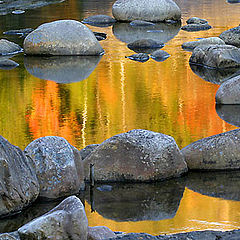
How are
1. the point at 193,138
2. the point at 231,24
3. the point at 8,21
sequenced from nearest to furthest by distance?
the point at 193,138, the point at 231,24, the point at 8,21

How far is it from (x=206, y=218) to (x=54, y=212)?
1352mm

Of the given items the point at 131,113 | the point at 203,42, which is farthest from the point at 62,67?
the point at 131,113

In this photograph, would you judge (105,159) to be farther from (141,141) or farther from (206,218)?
(206,218)

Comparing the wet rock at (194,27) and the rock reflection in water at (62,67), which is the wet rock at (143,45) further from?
the wet rock at (194,27)

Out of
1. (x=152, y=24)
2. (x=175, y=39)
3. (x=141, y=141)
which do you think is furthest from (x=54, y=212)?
(x=152, y=24)

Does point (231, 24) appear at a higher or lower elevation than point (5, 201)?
lower

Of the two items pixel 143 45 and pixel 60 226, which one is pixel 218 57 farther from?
pixel 60 226

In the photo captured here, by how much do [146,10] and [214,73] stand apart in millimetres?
7767

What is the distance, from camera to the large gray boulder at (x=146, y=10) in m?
19.5

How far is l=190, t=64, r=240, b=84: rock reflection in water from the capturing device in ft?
38.4

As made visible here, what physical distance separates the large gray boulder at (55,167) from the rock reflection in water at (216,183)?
112cm

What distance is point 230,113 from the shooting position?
352 inches

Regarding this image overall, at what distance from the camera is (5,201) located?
5.55m

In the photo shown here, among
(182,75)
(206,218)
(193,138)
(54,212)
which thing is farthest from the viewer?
(182,75)
